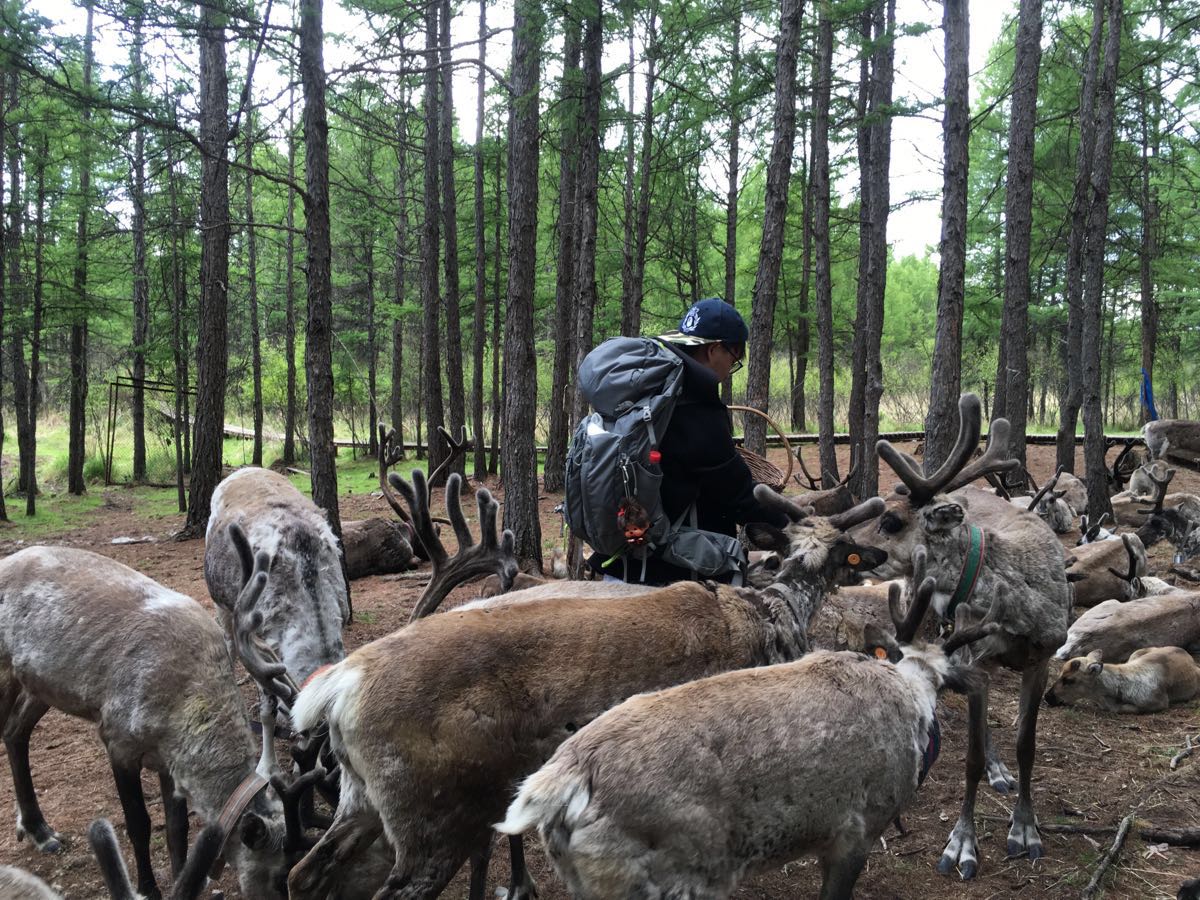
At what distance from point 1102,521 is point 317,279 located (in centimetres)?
1216

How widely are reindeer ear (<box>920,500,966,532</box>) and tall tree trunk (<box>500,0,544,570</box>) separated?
5.28m

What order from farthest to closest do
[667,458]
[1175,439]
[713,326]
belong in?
[1175,439] → [713,326] → [667,458]

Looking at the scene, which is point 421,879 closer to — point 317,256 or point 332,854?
point 332,854

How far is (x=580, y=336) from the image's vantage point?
1038 centimetres

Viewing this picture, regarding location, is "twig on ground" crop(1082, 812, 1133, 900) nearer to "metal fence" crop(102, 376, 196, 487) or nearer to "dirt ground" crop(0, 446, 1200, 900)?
"dirt ground" crop(0, 446, 1200, 900)

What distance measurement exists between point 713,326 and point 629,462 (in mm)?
1007

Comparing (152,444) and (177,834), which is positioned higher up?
(152,444)

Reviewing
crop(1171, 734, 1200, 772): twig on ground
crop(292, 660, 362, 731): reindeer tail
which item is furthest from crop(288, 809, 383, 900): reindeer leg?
crop(1171, 734, 1200, 772): twig on ground

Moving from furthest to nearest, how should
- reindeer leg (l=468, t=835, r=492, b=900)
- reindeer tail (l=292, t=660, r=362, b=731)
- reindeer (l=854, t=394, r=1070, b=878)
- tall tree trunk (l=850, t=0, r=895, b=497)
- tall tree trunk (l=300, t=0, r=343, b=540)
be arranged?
1. tall tree trunk (l=850, t=0, r=895, b=497)
2. tall tree trunk (l=300, t=0, r=343, b=540)
3. reindeer (l=854, t=394, r=1070, b=878)
4. reindeer leg (l=468, t=835, r=492, b=900)
5. reindeer tail (l=292, t=660, r=362, b=731)

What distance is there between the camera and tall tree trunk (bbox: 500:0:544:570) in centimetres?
938

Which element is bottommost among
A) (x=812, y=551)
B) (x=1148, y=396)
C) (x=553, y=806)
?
(x=553, y=806)

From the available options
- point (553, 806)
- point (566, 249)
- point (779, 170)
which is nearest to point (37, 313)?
point (566, 249)

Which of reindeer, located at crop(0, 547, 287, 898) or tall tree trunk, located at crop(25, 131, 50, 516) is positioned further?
tall tree trunk, located at crop(25, 131, 50, 516)

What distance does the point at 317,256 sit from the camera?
8820mm
